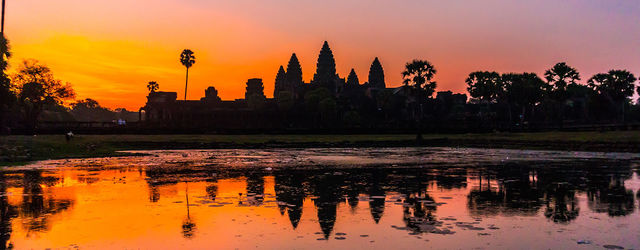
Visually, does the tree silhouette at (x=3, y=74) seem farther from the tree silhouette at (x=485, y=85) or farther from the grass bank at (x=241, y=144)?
the tree silhouette at (x=485, y=85)

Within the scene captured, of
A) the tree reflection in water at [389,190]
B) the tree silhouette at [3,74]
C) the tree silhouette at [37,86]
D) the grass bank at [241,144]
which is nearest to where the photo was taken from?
the tree reflection in water at [389,190]

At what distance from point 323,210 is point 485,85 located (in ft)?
351

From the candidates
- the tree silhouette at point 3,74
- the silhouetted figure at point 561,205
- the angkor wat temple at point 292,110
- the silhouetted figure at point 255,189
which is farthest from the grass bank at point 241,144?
the angkor wat temple at point 292,110

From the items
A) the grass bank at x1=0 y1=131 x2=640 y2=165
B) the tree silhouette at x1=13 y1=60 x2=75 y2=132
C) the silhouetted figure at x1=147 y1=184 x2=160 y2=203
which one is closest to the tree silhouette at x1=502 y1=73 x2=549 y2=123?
the grass bank at x1=0 y1=131 x2=640 y2=165

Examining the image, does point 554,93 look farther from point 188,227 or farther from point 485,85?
point 188,227

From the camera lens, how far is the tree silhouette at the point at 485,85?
368ft

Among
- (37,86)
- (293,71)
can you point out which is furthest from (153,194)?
(293,71)

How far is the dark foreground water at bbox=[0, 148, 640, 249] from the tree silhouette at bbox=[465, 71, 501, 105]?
311ft

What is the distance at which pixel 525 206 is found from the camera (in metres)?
12.6

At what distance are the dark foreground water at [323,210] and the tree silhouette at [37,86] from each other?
6458cm

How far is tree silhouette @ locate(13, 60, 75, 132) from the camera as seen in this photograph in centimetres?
7731

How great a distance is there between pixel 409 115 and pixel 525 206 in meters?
114

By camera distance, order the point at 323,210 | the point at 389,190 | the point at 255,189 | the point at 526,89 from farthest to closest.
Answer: the point at 526,89, the point at 255,189, the point at 389,190, the point at 323,210

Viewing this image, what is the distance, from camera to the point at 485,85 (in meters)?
113
